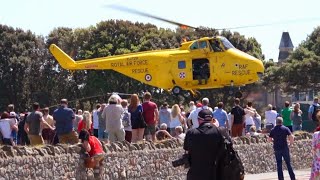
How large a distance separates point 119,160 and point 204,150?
855 centimetres

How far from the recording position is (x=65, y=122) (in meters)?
21.9

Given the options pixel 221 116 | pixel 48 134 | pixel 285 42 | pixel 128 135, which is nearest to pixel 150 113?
pixel 128 135

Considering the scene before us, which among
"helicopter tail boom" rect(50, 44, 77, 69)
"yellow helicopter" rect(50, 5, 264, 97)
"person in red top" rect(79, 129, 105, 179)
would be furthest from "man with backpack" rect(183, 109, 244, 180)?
"helicopter tail boom" rect(50, 44, 77, 69)

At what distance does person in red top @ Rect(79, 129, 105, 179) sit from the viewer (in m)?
19.4

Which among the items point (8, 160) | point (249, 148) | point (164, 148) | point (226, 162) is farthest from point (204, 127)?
point (249, 148)

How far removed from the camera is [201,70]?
41.4 m

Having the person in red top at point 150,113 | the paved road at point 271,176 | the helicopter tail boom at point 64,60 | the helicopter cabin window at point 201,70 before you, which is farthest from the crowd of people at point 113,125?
the helicopter tail boom at point 64,60

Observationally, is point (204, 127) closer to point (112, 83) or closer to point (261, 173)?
point (261, 173)

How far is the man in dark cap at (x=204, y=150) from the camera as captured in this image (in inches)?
516

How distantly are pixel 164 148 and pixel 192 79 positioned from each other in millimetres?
18218

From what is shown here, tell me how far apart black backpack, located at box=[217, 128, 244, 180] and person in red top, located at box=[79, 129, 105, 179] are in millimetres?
6548

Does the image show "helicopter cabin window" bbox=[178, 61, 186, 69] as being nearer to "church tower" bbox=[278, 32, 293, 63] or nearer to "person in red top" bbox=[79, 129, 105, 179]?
"person in red top" bbox=[79, 129, 105, 179]

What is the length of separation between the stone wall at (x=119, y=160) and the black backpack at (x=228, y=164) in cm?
601

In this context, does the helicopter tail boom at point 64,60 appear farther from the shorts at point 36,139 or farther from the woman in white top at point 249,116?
the shorts at point 36,139
